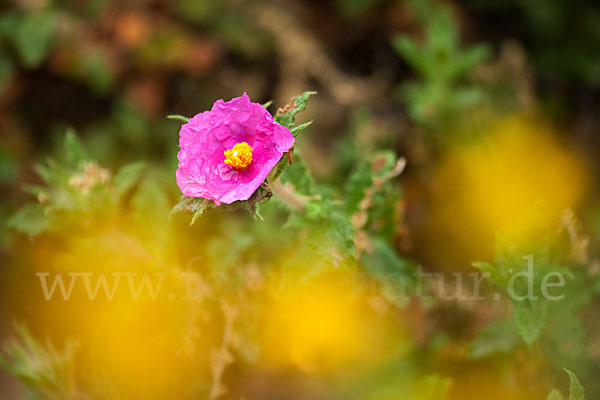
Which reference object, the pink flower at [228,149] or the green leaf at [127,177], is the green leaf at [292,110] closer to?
the pink flower at [228,149]

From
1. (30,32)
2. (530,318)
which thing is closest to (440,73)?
(530,318)

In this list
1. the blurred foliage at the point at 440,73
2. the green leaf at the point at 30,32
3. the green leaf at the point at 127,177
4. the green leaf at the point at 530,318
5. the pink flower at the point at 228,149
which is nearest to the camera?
the pink flower at the point at 228,149

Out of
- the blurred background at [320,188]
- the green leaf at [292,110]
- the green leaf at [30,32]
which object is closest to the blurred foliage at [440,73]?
the blurred background at [320,188]

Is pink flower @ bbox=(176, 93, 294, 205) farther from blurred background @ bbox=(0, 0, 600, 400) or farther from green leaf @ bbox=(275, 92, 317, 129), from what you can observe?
blurred background @ bbox=(0, 0, 600, 400)

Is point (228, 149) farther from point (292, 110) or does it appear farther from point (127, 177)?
point (127, 177)

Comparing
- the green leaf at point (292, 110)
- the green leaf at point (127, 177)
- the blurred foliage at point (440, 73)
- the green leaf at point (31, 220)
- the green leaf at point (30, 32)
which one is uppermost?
the green leaf at point (30, 32)

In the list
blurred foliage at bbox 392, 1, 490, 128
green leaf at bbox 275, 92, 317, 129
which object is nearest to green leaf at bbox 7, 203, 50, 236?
green leaf at bbox 275, 92, 317, 129
